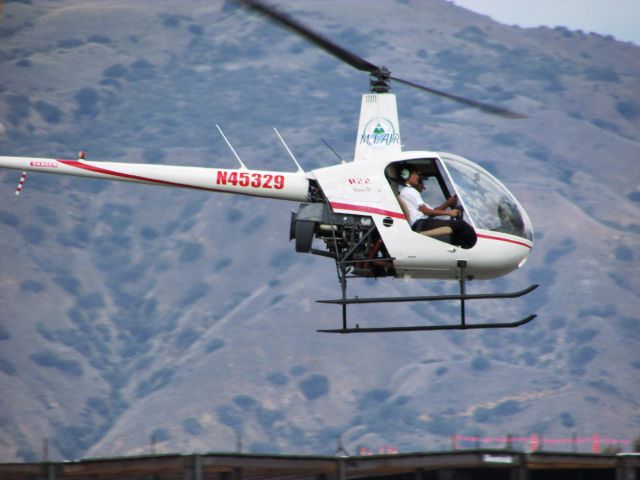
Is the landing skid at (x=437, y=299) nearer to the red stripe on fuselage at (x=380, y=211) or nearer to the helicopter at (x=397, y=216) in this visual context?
the helicopter at (x=397, y=216)

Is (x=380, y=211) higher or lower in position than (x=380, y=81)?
lower

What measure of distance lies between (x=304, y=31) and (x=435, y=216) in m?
2.82

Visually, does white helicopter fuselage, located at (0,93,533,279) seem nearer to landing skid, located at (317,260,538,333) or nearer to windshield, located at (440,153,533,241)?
windshield, located at (440,153,533,241)

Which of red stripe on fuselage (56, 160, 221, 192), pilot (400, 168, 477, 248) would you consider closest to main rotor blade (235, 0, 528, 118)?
pilot (400, 168, 477, 248)

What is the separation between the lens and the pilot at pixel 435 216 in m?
16.3

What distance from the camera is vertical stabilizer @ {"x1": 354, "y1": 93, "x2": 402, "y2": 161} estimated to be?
16891mm

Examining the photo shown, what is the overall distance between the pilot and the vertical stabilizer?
61 cm

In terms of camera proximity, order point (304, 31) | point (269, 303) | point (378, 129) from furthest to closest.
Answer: point (269, 303), point (378, 129), point (304, 31)

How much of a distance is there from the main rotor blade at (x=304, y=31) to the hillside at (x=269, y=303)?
261 ft

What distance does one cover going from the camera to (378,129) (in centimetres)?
1694

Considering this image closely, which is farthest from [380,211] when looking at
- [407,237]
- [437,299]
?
[437,299]

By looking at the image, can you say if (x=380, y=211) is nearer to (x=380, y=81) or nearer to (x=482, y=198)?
(x=482, y=198)

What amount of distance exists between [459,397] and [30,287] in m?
41.1

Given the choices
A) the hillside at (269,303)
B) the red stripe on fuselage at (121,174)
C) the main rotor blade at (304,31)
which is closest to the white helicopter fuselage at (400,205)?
the main rotor blade at (304,31)
